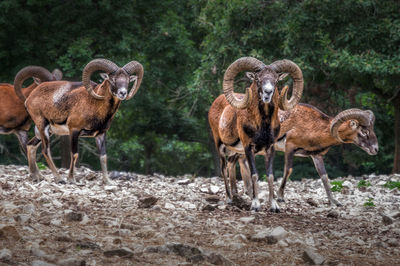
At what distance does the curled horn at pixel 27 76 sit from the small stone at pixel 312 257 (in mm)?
8793

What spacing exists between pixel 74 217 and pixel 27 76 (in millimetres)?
6557

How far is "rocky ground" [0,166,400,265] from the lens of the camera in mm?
5844

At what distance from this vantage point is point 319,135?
11.6m

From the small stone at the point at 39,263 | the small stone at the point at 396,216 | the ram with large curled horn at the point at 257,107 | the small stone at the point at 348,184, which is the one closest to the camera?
the small stone at the point at 39,263

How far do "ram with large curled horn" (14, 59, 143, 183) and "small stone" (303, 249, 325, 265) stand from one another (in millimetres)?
6132

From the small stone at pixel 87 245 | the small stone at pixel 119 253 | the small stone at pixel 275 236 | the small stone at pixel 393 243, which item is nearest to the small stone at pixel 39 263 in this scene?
the small stone at pixel 119 253

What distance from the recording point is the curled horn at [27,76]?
12.8 meters

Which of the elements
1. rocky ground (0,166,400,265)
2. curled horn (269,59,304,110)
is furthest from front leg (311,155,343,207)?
curled horn (269,59,304,110)

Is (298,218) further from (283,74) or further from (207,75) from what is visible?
(207,75)

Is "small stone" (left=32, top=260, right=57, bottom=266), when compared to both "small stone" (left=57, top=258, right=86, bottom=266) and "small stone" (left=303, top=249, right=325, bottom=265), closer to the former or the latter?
"small stone" (left=57, top=258, right=86, bottom=266)

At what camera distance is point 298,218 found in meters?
9.12

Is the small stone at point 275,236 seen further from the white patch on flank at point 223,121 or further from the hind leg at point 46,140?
the hind leg at point 46,140

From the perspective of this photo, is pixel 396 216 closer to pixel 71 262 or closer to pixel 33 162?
pixel 71 262

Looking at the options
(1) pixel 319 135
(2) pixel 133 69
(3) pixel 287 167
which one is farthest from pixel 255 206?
(2) pixel 133 69
